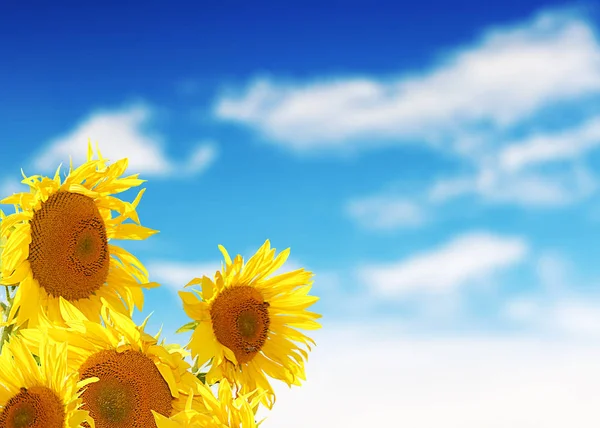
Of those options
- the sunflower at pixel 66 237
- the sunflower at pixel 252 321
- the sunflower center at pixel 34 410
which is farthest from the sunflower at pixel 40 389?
the sunflower at pixel 252 321

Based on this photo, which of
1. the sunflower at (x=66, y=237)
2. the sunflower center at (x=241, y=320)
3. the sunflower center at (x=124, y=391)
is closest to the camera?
the sunflower center at (x=124, y=391)

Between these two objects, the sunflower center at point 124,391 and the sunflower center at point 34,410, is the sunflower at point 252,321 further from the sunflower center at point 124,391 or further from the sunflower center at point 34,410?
the sunflower center at point 34,410

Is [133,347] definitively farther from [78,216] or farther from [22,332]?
[78,216]

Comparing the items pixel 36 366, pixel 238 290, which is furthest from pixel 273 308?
pixel 36 366

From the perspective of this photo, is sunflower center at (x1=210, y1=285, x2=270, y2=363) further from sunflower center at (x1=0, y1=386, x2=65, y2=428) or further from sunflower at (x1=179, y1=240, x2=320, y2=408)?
sunflower center at (x1=0, y1=386, x2=65, y2=428)

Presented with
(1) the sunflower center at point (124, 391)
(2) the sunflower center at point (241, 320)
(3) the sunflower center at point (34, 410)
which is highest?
(2) the sunflower center at point (241, 320)

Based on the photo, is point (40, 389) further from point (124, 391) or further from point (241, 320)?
point (241, 320)

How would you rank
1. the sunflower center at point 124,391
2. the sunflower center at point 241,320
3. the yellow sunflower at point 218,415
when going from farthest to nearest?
the sunflower center at point 241,320
the sunflower center at point 124,391
the yellow sunflower at point 218,415
